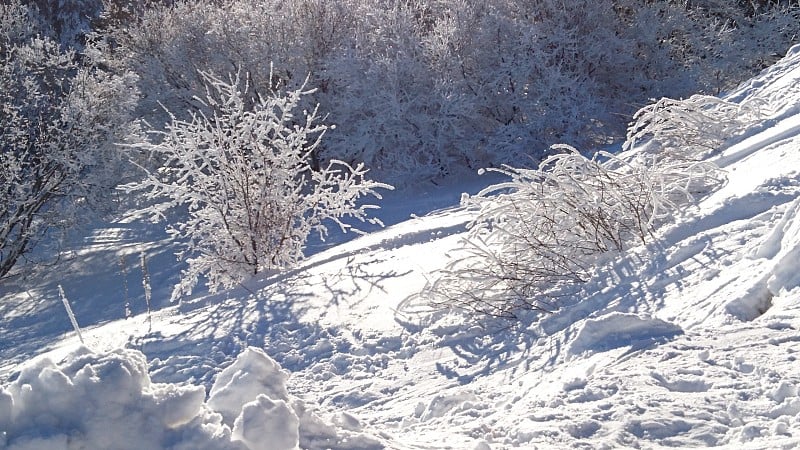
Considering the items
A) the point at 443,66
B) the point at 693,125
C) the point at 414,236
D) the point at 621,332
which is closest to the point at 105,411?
the point at 621,332

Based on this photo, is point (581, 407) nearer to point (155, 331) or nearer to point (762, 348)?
point (762, 348)

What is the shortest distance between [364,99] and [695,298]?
1477 cm

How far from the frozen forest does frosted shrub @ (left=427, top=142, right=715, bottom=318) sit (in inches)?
1.0

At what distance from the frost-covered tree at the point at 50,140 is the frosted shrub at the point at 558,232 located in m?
12.0

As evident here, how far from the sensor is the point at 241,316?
798cm

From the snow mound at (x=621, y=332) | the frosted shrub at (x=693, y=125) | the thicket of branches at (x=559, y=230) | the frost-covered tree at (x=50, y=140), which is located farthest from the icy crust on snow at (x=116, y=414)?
the frost-covered tree at (x=50, y=140)

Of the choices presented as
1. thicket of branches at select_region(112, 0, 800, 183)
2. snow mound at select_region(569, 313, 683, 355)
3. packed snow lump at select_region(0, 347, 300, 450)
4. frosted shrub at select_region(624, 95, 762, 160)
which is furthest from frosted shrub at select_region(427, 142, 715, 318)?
thicket of branches at select_region(112, 0, 800, 183)

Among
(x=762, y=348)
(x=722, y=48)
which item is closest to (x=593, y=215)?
(x=762, y=348)

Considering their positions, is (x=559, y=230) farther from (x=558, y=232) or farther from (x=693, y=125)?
(x=693, y=125)

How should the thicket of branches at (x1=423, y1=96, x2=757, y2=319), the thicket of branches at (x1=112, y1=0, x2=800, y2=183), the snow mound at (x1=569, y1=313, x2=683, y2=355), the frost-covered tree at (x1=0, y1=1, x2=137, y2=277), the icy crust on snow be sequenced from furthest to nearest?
1. the thicket of branches at (x1=112, y1=0, x2=800, y2=183)
2. the frost-covered tree at (x1=0, y1=1, x2=137, y2=277)
3. the thicket of branches at (x1=423, y1=96, x2=757, y2=319)
4. the snow mound at (x1=569, y1=313, x2=683, y2=355)
5. the icy crust on snow

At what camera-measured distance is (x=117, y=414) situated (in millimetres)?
2799

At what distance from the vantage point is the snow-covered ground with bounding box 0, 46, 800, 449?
2.85 meters

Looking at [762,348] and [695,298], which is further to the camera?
[695,298]

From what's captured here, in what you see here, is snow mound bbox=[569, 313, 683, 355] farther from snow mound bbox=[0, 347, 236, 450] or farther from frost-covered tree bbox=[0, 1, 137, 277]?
frost-covered tree bbox=[0, 1, 137, 277]
